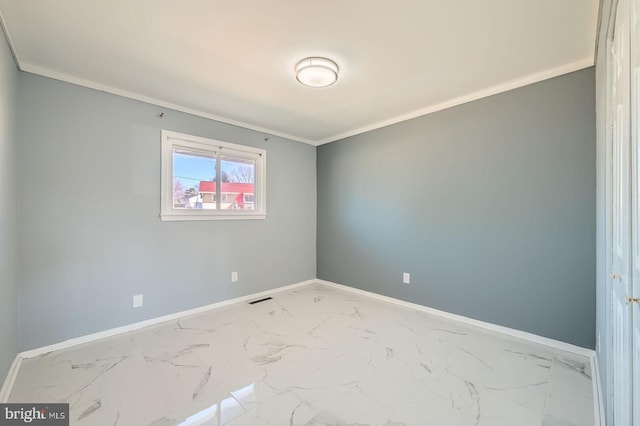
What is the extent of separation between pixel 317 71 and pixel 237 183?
78.2 inches

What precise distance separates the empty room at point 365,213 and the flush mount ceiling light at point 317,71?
0.04ft

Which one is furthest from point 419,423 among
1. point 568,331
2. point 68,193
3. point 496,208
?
point 68,193

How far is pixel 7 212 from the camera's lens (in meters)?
1.93

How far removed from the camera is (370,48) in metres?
2.08

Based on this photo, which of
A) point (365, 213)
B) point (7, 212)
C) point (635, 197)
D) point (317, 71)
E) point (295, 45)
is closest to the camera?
point (635, 197)

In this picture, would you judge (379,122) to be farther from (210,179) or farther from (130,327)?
(130,327)

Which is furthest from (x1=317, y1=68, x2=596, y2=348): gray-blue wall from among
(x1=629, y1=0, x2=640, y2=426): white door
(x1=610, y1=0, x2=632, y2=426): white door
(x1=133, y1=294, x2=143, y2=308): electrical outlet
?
(x1=133, y1=294, x2=143, y2=308): electrical outlet

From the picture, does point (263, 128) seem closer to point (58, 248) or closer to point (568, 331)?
point (58, 248)

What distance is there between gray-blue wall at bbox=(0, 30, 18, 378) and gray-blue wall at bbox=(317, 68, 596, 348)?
3436 millimetres

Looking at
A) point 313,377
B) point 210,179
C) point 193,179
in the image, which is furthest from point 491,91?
A: point 193,179

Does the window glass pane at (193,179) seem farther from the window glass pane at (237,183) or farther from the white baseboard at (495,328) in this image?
the white baseboard at (495,328)

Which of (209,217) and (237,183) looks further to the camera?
(237,183)

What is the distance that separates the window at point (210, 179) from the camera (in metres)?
3.09

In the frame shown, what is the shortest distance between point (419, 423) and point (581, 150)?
2454 mm
